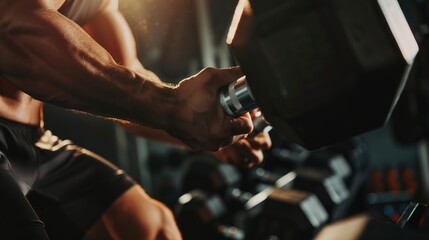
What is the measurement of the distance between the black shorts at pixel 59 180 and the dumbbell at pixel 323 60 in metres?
0.63

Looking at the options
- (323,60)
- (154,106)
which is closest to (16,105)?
(154,106)

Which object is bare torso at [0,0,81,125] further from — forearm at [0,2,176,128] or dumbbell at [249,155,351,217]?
dumbbell at [249,155,351,217]

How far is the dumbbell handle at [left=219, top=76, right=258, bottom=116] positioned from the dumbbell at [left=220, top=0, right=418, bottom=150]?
47mm

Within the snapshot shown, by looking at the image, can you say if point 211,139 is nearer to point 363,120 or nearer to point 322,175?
point 363,120

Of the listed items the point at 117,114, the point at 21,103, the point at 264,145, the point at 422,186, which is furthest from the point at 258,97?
the point at 422,186

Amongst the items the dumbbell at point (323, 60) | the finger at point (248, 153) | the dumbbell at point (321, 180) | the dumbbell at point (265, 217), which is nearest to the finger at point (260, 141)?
the finger at point (248, 153)

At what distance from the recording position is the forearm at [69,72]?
722mm

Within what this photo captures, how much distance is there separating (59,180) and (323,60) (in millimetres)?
780

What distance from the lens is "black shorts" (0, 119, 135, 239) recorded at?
1073mm

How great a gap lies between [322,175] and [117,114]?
Result: 1.94m

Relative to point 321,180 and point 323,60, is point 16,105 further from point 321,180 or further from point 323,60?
point 321,180

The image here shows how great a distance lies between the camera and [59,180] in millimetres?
1159

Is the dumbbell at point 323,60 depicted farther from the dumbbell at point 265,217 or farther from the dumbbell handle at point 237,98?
the dumbbell at point 265,217

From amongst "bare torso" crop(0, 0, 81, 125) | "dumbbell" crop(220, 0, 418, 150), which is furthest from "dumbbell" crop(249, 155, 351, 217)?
"dumbbell" crop(220, 0, 418, 150)
